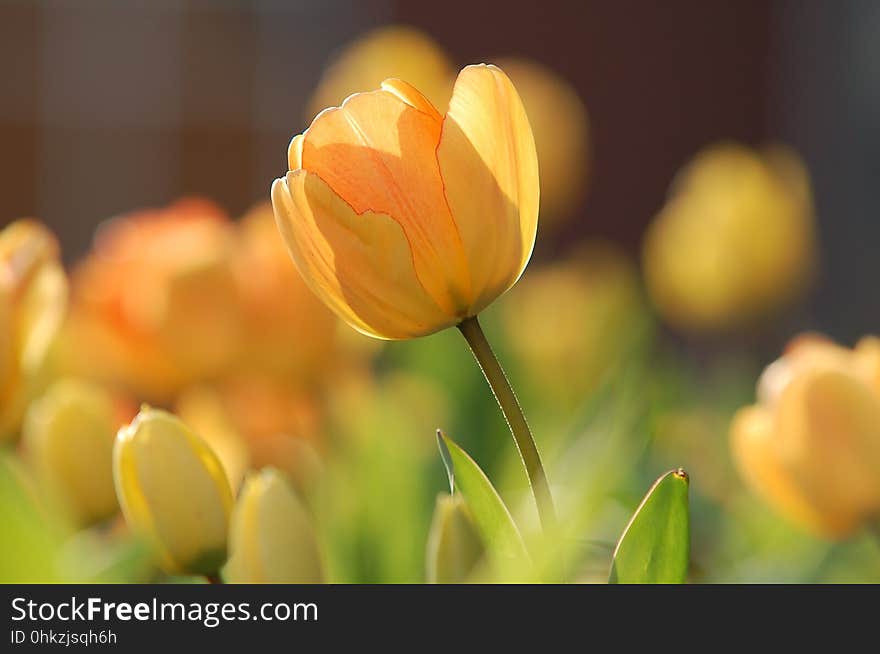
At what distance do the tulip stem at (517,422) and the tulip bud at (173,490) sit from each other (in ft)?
0.23

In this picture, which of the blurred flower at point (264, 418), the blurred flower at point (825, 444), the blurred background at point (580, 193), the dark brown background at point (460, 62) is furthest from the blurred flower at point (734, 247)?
the dark brown background at point (460, 62)

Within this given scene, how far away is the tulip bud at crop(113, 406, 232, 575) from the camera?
0.33m

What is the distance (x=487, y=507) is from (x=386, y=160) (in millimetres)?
79

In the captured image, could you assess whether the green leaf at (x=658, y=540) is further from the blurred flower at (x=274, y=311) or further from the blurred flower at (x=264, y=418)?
the blurred flower at (x=274, y=311)

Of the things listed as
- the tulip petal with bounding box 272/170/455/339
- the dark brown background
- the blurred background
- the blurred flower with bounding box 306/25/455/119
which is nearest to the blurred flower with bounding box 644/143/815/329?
the blurred background

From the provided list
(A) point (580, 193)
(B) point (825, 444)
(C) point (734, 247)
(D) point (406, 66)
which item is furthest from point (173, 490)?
(A) point (580, 193)

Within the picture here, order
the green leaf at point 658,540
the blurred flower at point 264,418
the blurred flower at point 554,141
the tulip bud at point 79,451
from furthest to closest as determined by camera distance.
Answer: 1. the blurred flower at point 554,141
2. the blurred flower at point 264,418
3. the tulip bud at point 79,451
4. the green leaf at point 658,540

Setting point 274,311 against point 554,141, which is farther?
point 554,141

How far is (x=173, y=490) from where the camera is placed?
1.09 feet

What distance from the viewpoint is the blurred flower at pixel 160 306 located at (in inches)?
22.2

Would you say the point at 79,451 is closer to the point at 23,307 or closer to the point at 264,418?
the point at 23,307

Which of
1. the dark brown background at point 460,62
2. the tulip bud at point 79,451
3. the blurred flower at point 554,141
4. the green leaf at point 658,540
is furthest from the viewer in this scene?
the dark brown background at point 460,62

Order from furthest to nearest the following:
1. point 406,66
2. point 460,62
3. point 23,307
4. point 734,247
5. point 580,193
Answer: point 460,62 → point 580,193 → point 734,247 → point 406,66 → point 23,307
